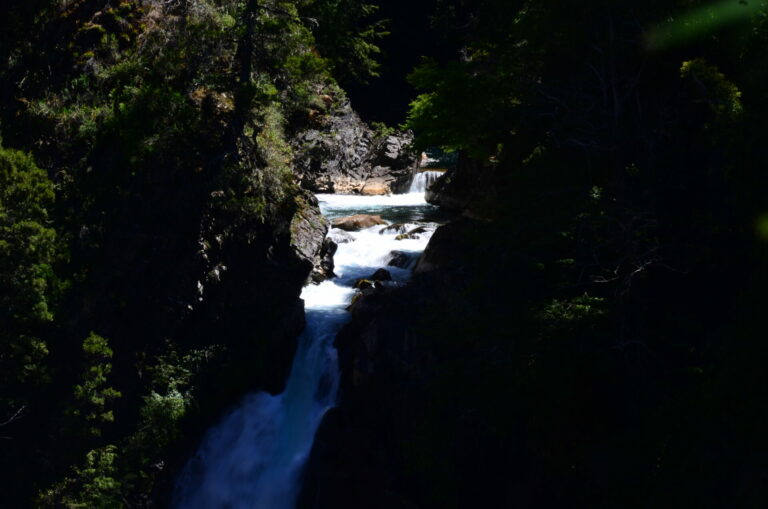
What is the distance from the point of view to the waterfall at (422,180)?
3691 centimetres

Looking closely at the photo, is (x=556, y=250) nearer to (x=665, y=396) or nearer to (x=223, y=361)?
(x=665, y=396)

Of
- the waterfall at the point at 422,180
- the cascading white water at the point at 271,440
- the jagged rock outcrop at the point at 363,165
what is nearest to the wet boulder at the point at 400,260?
the cascading white water at the point at 271,440

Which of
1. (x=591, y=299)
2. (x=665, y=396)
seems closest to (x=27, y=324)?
(x=591, y=299)

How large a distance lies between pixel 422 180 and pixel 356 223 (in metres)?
13.4

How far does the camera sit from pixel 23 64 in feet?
51.5

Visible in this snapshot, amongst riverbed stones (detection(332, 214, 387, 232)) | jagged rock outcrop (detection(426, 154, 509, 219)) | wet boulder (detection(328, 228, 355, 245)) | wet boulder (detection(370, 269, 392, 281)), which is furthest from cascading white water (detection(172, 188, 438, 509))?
riverbed stones (detection(332, 214, 387, 232))

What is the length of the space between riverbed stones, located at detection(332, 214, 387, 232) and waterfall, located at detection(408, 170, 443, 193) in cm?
1198

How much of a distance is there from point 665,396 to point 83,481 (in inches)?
481

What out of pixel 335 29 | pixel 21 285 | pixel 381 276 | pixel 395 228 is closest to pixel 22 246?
pixel 21 285

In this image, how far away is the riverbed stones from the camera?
81.7 feet

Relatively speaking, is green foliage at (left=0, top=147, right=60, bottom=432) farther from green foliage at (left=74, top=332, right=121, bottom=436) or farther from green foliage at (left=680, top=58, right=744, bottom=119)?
green foliage at (left=680, top=58, right=744, bottom=119)

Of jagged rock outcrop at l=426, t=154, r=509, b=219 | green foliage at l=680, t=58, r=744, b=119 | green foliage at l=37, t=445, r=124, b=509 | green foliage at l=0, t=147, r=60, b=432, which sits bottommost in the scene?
green foliage at l=37, t=445, r=124, b=509

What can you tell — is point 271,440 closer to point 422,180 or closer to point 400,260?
point 400,260

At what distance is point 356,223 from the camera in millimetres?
25031
